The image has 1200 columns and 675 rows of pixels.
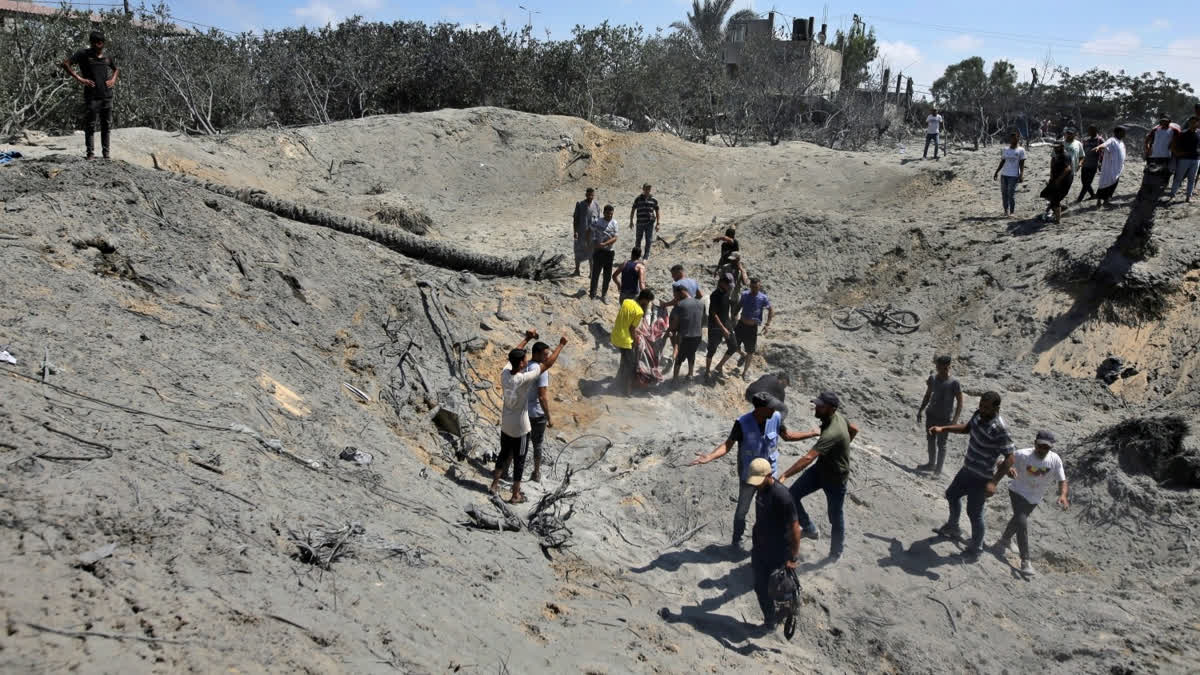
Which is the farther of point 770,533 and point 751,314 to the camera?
point 751,314

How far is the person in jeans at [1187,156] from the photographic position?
42.3ft

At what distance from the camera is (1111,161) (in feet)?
45.9

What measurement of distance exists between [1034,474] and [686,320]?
4059 millimetres

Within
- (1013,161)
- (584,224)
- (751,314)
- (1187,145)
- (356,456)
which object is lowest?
(356,456)

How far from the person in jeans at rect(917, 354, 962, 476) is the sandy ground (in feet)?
1.26

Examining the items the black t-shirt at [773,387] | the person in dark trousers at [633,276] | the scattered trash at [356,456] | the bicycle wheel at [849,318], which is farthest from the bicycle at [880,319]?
the scattered trash at [356,456]

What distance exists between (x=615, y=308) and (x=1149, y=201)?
720cm

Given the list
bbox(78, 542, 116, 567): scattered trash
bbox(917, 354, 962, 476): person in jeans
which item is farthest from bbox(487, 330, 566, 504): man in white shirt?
bbox(917, 354, 962, 476): person in jeans

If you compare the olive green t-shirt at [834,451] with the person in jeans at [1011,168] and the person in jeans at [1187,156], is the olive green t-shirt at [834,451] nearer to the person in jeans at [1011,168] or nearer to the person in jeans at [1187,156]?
the person in jeans at [1011,168]

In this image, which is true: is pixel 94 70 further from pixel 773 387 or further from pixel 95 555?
pixel 773 387

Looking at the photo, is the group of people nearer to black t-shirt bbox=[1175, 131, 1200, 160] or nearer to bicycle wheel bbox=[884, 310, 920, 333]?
bicycle wheel bbox=[884, 310, 920, 333]

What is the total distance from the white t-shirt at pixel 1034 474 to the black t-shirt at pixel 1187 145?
8.72 m

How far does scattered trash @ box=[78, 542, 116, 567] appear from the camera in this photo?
3.91 metres

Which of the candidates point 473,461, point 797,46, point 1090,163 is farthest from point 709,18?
point 473,461
